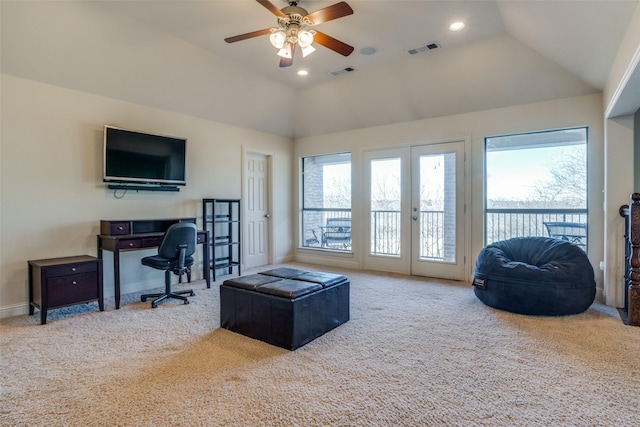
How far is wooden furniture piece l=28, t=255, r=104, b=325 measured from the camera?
3.20m

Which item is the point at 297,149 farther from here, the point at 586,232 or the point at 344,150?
the point at 586,232

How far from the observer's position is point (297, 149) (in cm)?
661

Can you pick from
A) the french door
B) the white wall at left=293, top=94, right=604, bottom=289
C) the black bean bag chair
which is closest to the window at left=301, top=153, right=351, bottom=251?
the white wall at left=293, top=94, right=604, bottom=289

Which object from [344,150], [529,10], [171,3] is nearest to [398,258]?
[344,150]

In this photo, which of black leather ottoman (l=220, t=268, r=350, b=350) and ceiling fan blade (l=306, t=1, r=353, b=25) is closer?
ceiling fan blade (l=306, t=1, r=353, b=25)

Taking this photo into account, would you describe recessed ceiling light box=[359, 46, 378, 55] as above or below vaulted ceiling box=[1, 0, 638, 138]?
above

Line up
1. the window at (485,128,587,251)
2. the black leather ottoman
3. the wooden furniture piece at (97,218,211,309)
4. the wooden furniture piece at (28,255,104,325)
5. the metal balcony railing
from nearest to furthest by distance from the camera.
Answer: the black leather ottoman → the wooden furniture piece at (28,255,104,325) → the wooden furniture piece at (97,218,211,309) → the window at (485,128,587,251) → the metal balcony railing

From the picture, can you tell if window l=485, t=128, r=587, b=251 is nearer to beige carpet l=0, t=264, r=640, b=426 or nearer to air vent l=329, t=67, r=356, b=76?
beige carpet l=0, t=264, r=640, b=426

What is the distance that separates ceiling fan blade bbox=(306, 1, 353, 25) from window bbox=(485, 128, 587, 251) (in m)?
3.10

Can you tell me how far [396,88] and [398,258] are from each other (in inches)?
103

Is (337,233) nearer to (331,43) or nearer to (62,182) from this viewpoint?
(331,43)

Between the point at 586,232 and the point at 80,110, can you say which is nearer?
the point at 80,110

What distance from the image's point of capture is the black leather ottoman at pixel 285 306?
2.62 metres

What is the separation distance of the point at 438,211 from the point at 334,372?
11.5 feet
